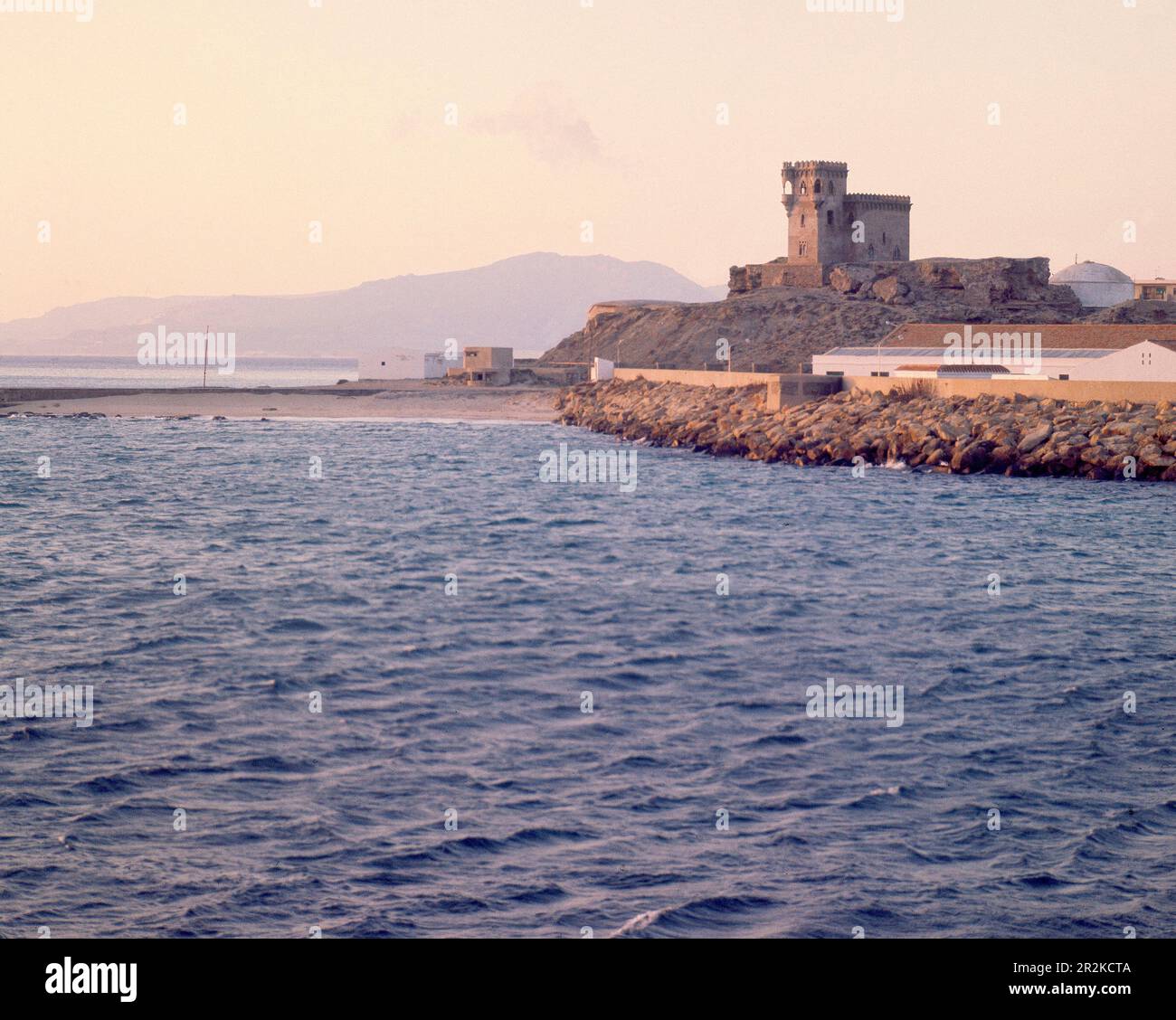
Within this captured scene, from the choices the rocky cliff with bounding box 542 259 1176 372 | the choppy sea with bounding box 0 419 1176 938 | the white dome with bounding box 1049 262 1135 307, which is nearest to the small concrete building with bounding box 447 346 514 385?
the rocky cliff with bounding box 542 259 1176 372

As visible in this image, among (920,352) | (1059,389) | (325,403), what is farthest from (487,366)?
(1059,389)

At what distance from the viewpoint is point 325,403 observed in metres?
107

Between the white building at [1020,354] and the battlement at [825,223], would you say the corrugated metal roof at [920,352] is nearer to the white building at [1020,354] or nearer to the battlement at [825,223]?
the white building at [1020,354]

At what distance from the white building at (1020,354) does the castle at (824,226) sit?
181 ft

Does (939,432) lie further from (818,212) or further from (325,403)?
(818,212)

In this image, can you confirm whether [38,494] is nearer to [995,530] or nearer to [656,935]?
[995,530]

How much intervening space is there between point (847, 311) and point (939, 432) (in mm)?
70780

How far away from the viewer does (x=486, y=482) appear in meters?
55.9

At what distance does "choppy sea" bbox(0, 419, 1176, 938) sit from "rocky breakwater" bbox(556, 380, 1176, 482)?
12.1 meters

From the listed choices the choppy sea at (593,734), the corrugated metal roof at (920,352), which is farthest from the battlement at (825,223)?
the choppy sea at (593,734)

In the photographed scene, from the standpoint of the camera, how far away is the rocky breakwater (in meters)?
52.1

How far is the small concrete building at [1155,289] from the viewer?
12588 centimetres

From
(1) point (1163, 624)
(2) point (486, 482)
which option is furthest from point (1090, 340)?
(1) point (1163, 624)
